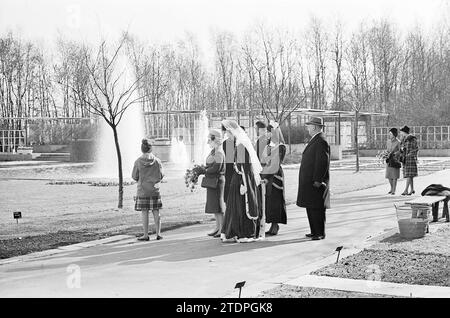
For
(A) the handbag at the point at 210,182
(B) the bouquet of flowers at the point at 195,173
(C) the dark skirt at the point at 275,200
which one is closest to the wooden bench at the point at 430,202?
(C) the dark skirt at the point at 275,200

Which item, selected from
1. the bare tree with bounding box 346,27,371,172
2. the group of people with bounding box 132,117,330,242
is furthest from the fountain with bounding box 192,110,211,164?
the group of people with bounding box 132,117,330,242

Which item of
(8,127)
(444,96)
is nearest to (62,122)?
(8,127)

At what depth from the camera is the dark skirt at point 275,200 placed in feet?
34.6

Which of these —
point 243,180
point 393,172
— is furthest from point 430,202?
point 393,172

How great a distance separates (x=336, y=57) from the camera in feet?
170

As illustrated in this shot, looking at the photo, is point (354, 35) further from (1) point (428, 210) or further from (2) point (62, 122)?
(1) point (428, 210)

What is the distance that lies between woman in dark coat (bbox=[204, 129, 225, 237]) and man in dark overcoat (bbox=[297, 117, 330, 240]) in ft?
4.10

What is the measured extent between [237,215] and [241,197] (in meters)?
0.27

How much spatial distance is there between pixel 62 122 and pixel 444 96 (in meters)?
29.9

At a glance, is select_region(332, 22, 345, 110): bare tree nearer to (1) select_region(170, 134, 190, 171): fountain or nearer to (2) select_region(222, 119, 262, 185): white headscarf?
(1) select_region(170, 134, 190, 171): fountain

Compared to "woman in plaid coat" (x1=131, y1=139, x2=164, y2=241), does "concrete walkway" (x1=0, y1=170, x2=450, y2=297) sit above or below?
below

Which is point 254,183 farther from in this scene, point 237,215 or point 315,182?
point 315,182

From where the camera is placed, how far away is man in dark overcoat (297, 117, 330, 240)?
392 inches

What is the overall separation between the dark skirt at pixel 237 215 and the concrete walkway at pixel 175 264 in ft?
0.77
